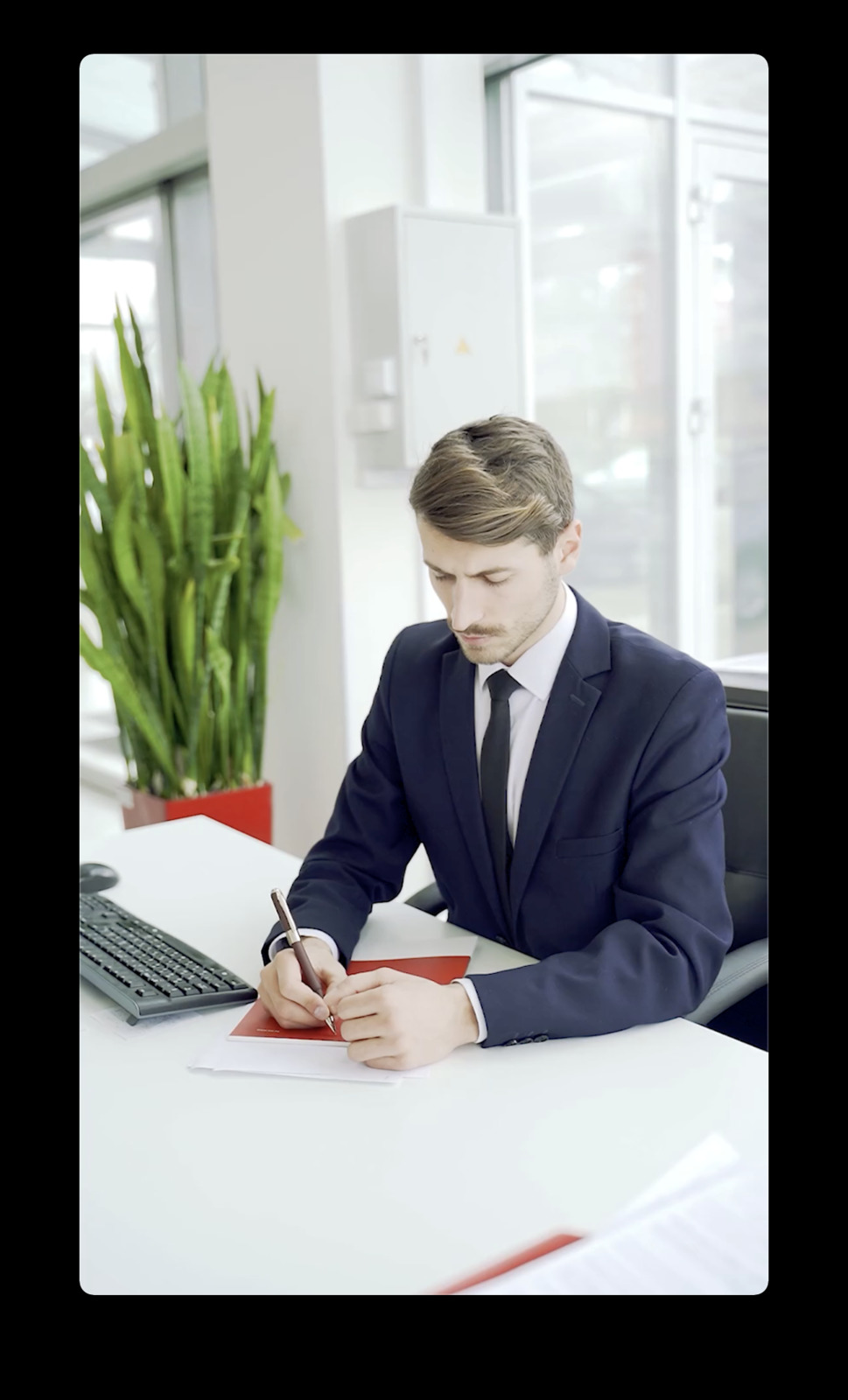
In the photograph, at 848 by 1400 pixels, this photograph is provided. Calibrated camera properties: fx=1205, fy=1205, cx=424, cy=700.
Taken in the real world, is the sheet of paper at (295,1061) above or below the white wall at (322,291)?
below

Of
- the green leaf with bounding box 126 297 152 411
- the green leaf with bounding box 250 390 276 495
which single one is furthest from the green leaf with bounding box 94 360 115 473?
the green leaf with bounding box 250 390 276 495

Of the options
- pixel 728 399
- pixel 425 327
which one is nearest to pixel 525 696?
pixel 425 327

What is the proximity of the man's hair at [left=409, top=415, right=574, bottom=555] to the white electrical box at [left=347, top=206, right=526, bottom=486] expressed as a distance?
1663 millimetres

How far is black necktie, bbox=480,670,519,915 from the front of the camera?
147 cm

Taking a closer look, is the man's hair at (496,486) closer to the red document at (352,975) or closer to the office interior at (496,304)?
the red document at (352,975)

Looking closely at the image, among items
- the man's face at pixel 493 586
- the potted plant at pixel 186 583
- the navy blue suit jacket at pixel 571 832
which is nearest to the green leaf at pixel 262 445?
the potted plant at pixel 186 583

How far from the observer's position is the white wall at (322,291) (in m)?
3.12

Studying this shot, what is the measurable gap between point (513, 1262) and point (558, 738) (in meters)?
0.69

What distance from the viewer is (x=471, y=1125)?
1007 millimetres

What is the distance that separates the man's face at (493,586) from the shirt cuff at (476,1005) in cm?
40

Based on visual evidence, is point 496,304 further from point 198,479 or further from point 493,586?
point 493,586

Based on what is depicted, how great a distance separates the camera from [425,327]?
3051 mm
